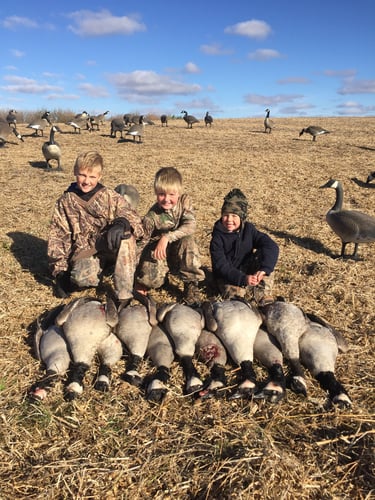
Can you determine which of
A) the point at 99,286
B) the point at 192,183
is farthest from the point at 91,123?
the point at 99,286

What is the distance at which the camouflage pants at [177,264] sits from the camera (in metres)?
4.89

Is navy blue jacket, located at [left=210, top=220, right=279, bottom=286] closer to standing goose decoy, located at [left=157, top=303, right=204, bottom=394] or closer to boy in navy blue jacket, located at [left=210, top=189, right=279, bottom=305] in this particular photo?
boy in navy blue jacket, located at [left=210, top=189, right=279, bottom=305]

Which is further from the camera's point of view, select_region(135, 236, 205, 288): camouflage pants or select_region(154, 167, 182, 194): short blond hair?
select_region(135, 236, 205, 288): camouflage pants

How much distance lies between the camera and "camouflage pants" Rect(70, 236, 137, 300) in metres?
4.47

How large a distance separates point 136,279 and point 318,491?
125 inches

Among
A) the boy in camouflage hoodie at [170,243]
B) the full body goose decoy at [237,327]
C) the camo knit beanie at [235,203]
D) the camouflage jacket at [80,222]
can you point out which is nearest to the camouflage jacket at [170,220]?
the boy in camouflage hoodie at [170,243]

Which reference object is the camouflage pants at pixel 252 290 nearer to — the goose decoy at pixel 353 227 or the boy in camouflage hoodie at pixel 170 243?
the boy in camouflage hoodie at pixel 170 243

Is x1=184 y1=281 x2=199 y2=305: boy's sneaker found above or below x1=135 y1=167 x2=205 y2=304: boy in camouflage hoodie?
below

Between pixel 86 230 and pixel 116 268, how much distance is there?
0.73 metres

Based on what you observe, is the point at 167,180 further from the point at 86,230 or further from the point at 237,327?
the point at 237,327

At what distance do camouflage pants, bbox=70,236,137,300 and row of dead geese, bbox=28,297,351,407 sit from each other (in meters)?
0.46

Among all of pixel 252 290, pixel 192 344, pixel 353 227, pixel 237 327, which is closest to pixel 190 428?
A: pixel 192 344

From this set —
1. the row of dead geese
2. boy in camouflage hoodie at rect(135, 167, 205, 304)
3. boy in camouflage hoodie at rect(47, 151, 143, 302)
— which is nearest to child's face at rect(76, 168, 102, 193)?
boy in camouflage hoodie at rect(47, 151, 143, 302)

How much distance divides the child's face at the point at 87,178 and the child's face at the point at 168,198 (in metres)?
0.76
